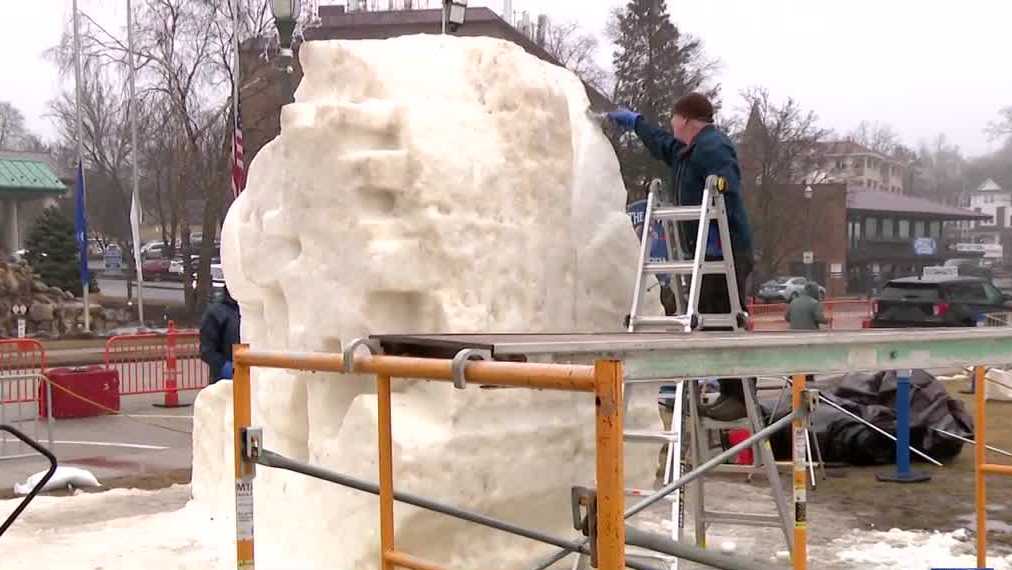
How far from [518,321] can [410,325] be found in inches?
22.0

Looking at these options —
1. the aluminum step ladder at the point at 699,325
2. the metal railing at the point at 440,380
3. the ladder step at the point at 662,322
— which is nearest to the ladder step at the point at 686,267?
the aluminum step ladder at the point at 699,325

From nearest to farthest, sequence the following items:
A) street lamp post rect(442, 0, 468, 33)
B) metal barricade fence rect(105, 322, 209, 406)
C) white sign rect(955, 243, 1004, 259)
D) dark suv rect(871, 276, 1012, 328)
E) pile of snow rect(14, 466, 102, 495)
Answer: street lamp post rect(442, 0, 468, 33) < pile of snow rect(14, 466, 102, 495) < metal barricade fence rect(105, 322, 209, 406) < dark suv rect(871, 276, 1012, 328) < white sign rect(955, 243, 1004, 259)

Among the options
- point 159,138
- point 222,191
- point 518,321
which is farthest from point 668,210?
point 159,138

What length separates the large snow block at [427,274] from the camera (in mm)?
5645

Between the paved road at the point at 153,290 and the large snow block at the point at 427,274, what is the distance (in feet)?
117

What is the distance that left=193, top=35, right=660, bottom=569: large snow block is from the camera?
5.64 meters

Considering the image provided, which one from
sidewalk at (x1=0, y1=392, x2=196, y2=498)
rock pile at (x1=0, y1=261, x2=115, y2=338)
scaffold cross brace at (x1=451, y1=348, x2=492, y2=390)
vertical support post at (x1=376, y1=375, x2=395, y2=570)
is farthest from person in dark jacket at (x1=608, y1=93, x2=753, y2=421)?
rock pile at (x1=0, y1=261, x2=115, y2=338)

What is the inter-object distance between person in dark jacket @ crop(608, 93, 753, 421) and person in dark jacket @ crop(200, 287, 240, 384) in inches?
185

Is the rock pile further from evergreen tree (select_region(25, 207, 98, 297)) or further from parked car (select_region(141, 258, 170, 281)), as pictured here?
parked car (select_region(141, 258, 170, 281))

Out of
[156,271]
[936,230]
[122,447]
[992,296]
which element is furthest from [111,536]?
[936,230]

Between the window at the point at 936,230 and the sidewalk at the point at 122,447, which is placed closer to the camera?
the sidewalk at the point at 122,447

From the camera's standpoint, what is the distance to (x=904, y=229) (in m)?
63.4

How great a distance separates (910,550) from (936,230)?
209ft

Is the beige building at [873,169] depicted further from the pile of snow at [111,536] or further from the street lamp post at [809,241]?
the pile of snow at [111,536]
